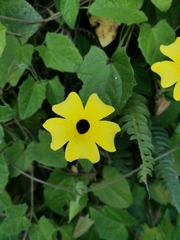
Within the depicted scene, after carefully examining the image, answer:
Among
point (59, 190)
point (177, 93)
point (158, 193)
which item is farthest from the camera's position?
point (158, 193)

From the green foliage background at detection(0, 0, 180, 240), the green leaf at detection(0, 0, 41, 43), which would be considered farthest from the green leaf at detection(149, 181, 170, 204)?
the green leaf at detection(0, 0, 41, 43)

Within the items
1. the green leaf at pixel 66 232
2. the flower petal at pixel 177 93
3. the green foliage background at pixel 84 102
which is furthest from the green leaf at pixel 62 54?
the green leaf at pixel 66 232

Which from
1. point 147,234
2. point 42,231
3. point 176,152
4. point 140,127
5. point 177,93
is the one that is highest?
point 177,93

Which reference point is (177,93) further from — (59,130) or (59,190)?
(59,190)

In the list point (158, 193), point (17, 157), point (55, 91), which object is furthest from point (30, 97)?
point (158, 193)

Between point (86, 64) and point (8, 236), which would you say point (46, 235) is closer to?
point (8, 236)

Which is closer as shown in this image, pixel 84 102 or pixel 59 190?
pixel 84 102

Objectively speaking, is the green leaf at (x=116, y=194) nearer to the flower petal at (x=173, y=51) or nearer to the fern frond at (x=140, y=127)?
the fern frond at (x=140, y=127)
